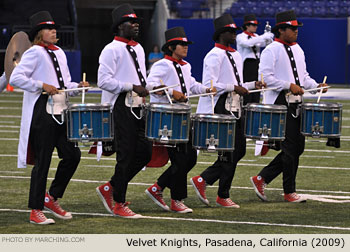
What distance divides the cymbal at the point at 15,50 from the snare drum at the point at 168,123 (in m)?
1.37

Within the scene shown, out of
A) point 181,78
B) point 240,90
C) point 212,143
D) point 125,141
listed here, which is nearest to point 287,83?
point 240,90

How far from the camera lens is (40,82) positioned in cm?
758

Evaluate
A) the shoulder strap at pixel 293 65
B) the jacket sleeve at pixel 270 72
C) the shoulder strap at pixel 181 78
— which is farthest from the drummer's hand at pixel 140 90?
the shoulder strap at pixel 293 65

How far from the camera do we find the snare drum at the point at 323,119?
845cm

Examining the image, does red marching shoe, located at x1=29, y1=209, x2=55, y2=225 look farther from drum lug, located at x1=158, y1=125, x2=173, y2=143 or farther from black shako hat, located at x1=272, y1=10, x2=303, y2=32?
black shako hat, located at x1=272, y1=10, x2=303, y2=32

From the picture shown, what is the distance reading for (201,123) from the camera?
790 centimetres

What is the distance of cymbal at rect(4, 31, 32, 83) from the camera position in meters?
8.15

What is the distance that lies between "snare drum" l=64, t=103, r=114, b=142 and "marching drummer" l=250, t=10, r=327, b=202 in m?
2.09

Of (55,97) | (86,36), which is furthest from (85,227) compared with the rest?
(86,36)

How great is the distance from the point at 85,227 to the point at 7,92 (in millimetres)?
18103

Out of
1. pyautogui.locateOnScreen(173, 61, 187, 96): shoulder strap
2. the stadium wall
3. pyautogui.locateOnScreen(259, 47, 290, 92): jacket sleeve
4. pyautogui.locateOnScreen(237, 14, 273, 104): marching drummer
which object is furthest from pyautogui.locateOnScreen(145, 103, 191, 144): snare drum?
the stadium wall

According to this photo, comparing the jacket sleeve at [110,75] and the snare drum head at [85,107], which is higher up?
the jacket sleeve at [110,75]

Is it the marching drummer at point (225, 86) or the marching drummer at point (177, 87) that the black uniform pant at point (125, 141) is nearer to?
the marching drummer at point (177, 87)

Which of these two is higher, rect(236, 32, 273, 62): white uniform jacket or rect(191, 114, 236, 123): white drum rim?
rect(236, 32, 273, 62): white uniform jacket
